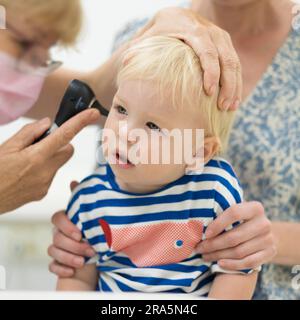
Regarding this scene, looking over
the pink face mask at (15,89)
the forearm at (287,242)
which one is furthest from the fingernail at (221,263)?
the pink face mask at (15,89)

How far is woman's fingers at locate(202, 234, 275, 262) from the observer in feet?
2.97

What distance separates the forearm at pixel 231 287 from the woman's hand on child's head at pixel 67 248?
0.71ft

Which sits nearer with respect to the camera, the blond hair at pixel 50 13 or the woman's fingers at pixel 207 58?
the woman's fingers at pixel 207 58

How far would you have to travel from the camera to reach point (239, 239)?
35.6 inches

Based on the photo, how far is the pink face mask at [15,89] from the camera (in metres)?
1.10

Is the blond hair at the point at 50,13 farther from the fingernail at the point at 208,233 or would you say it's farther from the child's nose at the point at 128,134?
the fingernail at the point at 208,233

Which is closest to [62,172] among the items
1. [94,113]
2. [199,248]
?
[94,113]

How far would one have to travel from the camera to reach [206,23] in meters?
0.93

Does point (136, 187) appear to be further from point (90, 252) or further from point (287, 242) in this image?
point (287, 242)

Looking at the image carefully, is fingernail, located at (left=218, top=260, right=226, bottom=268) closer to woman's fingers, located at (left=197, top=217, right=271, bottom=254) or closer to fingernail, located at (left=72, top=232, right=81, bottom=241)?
woman's fingers, located at (left=197, top=217, right=271, bottom=254)

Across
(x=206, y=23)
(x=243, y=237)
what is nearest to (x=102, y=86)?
(x=206, y=23)

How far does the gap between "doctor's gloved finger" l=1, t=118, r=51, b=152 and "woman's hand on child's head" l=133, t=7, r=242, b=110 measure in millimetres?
227

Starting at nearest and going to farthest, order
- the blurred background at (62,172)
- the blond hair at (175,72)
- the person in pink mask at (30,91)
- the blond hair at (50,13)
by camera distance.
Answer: the blond hair at (175,72), the person in pink mask at (30,91), the blond hair at (50,13), the blurred background at (62,172)
